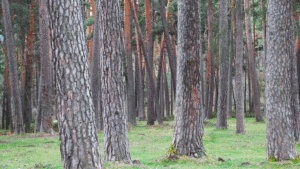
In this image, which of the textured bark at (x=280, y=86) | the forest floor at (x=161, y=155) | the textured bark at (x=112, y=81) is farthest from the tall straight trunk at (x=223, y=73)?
the textured bark at (x=112, y=81)

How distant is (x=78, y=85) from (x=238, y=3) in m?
11.6

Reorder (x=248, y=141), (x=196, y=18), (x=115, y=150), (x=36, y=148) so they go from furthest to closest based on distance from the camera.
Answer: (x=248, y=141) → (x=36, y=148) → (x=196, y=18) → (x=115, y=150)

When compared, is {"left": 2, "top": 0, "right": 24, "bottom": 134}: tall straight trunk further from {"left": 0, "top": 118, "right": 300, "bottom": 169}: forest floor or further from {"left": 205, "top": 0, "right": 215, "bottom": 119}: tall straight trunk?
{"left": 205, "top": 0, "right": 215, "bottom": 119}: tall straight trunk

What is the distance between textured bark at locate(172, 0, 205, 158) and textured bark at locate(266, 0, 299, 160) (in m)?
1.71

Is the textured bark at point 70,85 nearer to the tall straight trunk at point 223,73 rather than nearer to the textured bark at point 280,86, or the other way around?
the textured bark at point 280,86

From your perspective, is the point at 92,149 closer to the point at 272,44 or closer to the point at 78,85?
the point at 78,85

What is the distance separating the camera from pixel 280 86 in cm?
645

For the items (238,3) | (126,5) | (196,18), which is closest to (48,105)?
(126,5)

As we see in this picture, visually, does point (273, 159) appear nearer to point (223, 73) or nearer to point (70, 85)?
point (70, 85)

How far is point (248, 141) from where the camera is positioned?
11.3 metres

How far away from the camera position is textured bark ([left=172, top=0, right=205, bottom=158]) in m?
6.76

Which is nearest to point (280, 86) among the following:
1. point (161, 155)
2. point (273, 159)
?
point (273, 159)

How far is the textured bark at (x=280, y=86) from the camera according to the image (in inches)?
253

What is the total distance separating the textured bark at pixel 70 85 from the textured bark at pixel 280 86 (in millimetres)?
4569
